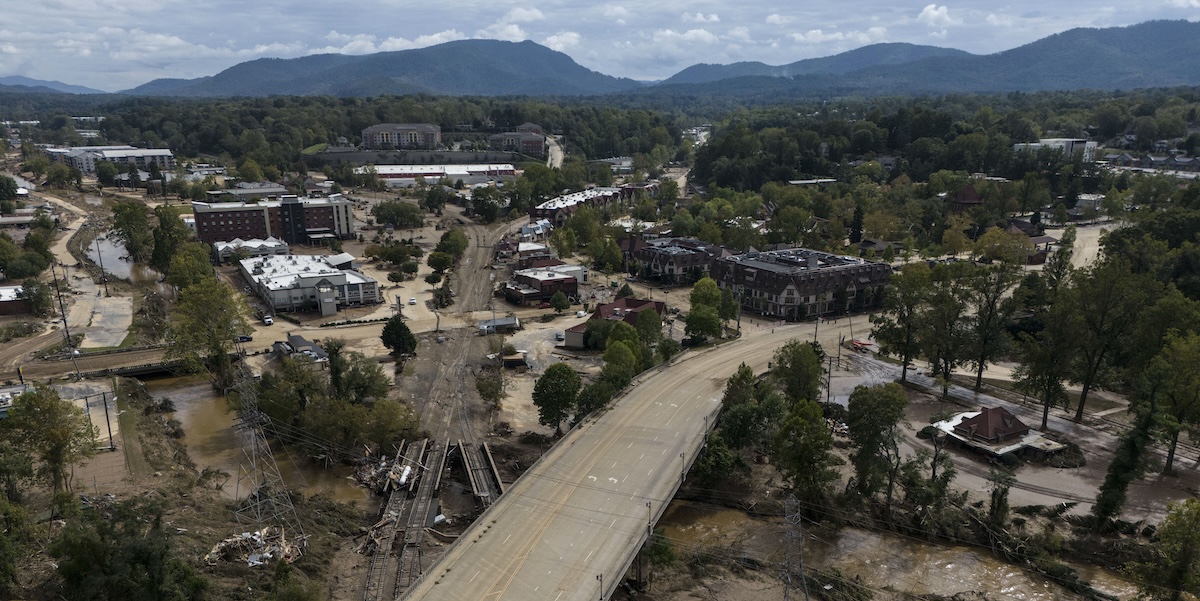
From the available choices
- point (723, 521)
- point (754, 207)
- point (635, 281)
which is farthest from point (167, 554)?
point (754, 207)

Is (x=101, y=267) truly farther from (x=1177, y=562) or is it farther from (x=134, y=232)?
(x=1177, y=562)

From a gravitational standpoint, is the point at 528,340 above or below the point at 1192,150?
below

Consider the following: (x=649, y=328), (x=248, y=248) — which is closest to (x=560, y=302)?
(x=649, y=328)

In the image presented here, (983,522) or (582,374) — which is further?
(582,374)

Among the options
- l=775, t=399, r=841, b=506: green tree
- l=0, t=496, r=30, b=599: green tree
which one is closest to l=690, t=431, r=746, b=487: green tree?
l=775, t=399, r=841, b=506: green tree

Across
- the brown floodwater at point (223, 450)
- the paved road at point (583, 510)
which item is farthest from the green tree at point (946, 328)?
the brown floodwater at point (223, 450)

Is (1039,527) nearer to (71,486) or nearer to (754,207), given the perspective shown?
(71,486)

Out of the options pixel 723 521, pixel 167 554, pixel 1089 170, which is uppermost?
pixel 1089 170
